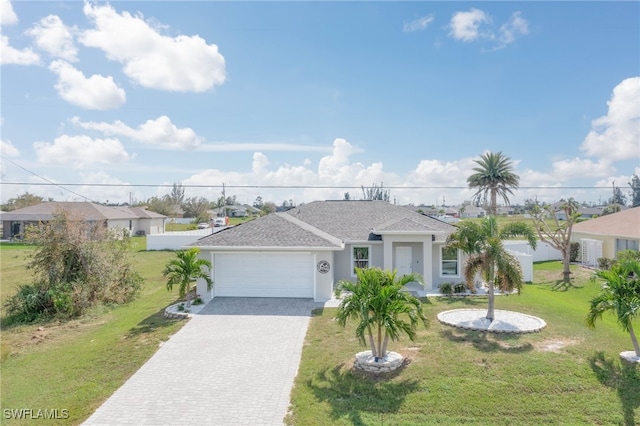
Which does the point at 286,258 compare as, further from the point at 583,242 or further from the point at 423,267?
the point at 583,242

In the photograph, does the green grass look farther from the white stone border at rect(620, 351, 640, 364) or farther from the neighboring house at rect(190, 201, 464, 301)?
the white stone border at rect(620, 351, 640, 364)

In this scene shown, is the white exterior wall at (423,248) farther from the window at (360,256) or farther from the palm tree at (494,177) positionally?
the palm tree at (494,177)

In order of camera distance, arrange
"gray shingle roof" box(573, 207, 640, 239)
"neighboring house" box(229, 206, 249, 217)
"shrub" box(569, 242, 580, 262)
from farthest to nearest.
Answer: "neighboring house" box(229, 206, 249, 217), "shrub" box(569, 242, 580, 262), "gray shingle roof" box(573, 207, 640, 239)

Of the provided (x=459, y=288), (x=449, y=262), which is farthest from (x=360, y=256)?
(x=459, y=288)

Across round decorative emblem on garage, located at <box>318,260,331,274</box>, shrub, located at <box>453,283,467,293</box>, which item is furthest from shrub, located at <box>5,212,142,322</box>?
shrub, located at <box>453,283,467,293</box>

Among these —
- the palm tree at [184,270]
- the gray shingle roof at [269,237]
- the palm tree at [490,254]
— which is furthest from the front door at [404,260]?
the palm tree at [184,270]

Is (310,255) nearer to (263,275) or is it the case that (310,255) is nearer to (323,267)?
(323,267)

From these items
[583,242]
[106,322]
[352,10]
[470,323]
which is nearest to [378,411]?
[470,323]

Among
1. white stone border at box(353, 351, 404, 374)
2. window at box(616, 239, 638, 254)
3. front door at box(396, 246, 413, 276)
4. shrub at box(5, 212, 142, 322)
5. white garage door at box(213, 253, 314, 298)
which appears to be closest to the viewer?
white stone border at box(353, 351, 404, 374)
